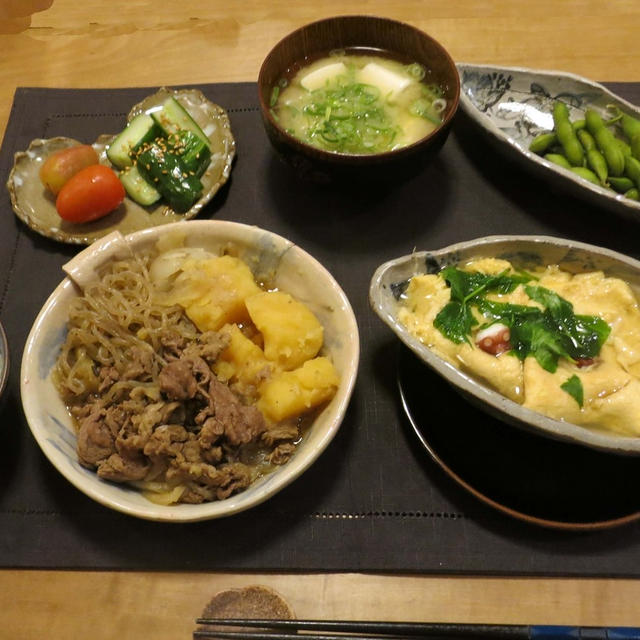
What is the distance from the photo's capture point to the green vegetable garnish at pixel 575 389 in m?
1.67

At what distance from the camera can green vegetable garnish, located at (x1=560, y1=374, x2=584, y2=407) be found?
167 cm

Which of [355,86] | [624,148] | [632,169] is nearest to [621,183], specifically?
[632,169]

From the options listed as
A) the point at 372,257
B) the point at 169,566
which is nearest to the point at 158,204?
the point at 372,257

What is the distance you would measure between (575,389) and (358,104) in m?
1.50

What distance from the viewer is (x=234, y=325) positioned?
1.87 metres

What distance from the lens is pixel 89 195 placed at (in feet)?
7.27

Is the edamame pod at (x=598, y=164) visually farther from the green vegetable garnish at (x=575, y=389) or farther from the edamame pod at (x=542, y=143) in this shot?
the green vegetable garnish at (x=575, y=389)

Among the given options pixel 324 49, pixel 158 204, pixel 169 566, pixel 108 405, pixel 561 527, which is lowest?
pixel 169 566

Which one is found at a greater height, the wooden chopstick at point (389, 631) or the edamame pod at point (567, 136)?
the edamame pod at point (567, 136)

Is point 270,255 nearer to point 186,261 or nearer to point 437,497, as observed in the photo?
point 186,261

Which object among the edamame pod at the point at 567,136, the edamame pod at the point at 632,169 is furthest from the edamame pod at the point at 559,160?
the edamame pod at the point at 632,169

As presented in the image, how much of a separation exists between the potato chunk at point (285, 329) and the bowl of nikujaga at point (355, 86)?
64 centimetres

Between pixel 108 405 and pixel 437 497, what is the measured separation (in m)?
1.11

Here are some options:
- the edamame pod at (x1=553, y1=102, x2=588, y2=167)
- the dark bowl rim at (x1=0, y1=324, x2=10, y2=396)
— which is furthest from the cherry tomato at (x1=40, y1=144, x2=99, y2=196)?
the edamame pod at (x1=553, y1=102, x2=588, y2=167)
